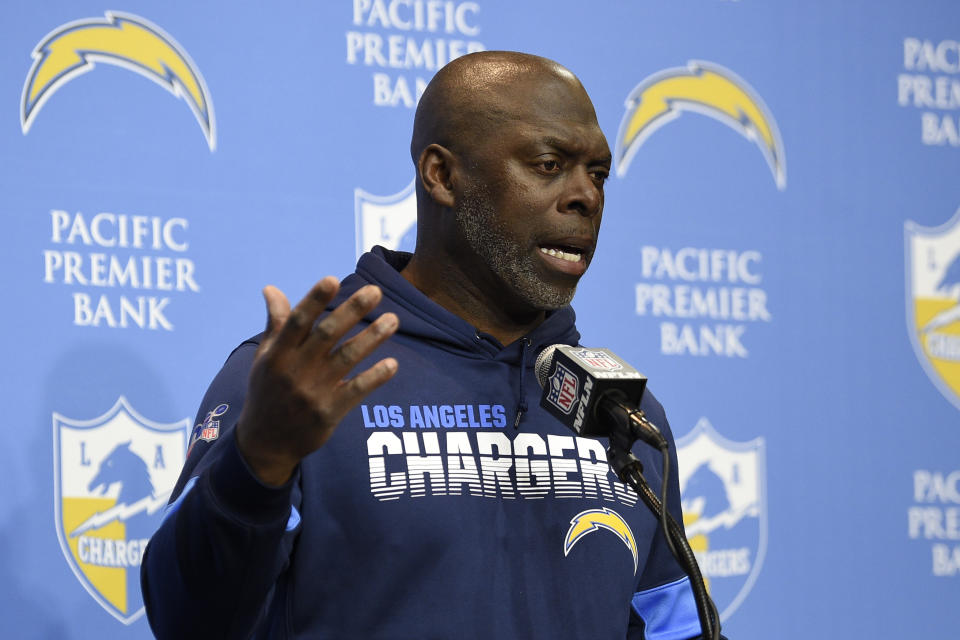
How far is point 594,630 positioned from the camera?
4.92ft

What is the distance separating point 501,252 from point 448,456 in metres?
0.30

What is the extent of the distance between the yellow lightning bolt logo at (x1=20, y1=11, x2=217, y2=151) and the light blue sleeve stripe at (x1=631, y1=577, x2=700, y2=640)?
1.03 metres

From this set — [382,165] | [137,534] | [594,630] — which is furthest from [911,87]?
[137,534]

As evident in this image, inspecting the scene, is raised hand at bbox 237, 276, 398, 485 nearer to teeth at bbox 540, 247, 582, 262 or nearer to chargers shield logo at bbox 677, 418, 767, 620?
teeth at bbox 540, 247, 582, 262

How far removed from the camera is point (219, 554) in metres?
1.20

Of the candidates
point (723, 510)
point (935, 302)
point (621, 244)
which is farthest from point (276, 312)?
point (935, 302)

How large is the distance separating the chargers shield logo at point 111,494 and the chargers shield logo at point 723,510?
991mm

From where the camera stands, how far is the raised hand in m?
1.07

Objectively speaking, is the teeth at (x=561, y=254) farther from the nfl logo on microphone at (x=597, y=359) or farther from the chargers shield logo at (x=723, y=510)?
the chargers shield logo at (x=723, y=510)

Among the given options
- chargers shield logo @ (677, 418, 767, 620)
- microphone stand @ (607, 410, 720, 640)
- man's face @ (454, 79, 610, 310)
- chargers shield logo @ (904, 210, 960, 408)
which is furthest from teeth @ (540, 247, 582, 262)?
chargers shield logo @ (904, 210, 960, 408)

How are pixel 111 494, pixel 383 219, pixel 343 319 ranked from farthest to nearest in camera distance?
pixel 383 219 → pixel 111 494 → pixel 343 319

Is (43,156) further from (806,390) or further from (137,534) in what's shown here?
(806,390)

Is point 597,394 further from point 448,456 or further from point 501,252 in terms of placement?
point 501,252

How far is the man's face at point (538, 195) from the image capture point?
162 centimetres
